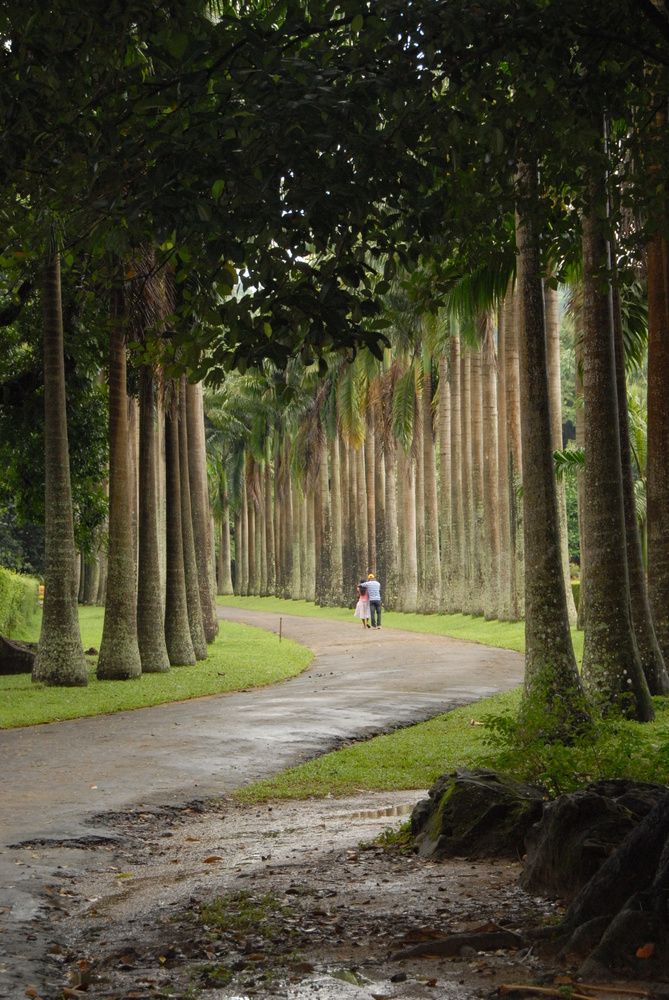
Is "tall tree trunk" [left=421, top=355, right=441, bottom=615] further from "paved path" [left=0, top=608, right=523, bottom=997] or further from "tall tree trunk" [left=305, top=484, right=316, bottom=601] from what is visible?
"paved path" [left=0, top=608, right=523, bottom=997]

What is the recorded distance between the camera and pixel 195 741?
12.7 meters

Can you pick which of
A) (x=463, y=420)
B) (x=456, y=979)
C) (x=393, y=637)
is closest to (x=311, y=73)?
(x=456, y=979)

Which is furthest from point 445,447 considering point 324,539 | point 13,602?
point 324,539

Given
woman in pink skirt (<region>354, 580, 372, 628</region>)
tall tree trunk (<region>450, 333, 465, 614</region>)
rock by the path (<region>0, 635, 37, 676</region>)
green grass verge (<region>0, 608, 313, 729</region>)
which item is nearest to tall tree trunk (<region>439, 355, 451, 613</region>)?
tall tree trunk (<region>450, 333, 465, 614</region>)

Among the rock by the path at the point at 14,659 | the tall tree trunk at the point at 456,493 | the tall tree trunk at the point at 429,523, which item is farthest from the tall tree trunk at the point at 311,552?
the rock by the path at the point at 14,659

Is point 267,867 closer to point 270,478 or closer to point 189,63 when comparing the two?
point 189,63

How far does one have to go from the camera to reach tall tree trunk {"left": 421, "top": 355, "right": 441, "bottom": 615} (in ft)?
132

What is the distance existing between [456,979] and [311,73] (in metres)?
4.01

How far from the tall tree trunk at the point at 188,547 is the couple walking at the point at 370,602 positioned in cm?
1168

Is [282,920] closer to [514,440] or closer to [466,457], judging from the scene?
[514,440]

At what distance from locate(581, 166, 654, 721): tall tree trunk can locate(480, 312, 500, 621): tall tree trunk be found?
20.8 metres

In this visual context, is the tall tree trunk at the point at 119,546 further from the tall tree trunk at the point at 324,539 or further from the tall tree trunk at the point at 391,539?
the tall tree trunk at the point at 324,539

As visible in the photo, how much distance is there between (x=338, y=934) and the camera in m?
5.43

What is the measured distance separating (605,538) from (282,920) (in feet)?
24.8
